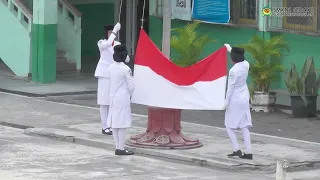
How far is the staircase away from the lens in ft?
80.8

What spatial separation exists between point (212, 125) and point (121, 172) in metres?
4.94

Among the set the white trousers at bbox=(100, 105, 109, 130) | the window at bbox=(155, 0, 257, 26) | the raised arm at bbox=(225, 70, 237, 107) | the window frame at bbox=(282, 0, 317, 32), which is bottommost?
the white trousers at bbox=(100, 105, 109, 130)

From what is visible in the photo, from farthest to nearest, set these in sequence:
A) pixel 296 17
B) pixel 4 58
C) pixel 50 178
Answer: pixel 4 58 < pixel 296 17 < pixel 50 178

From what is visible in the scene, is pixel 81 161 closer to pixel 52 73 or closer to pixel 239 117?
pixel 239 117

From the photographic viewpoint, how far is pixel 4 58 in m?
25.1

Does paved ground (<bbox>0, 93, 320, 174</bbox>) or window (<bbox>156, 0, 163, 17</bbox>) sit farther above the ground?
window (<bbox>156, 0, 163, 17</bbox>)

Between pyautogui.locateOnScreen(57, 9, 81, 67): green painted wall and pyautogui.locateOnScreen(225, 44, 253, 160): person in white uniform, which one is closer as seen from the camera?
pyautogui.locateOnScreen(225, 44, 253, 160): person in white uniform

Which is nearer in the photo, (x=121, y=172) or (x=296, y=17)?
(x=121, y=172)

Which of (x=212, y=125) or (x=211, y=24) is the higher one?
(x=211, y=24)

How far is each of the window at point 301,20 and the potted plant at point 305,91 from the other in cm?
171

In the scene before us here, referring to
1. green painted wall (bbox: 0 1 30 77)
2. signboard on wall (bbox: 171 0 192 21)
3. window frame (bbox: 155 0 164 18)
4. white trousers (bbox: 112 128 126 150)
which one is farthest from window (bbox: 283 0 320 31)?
green painted wall (bbox: 0 1 30 77)

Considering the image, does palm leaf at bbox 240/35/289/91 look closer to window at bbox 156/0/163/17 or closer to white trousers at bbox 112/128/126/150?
white trousers at bbox 112/128/126/150

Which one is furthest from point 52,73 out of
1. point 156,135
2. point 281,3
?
point 156,135

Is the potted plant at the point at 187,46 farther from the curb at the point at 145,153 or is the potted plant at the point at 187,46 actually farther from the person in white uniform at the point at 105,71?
the curb at the point at 145,153
